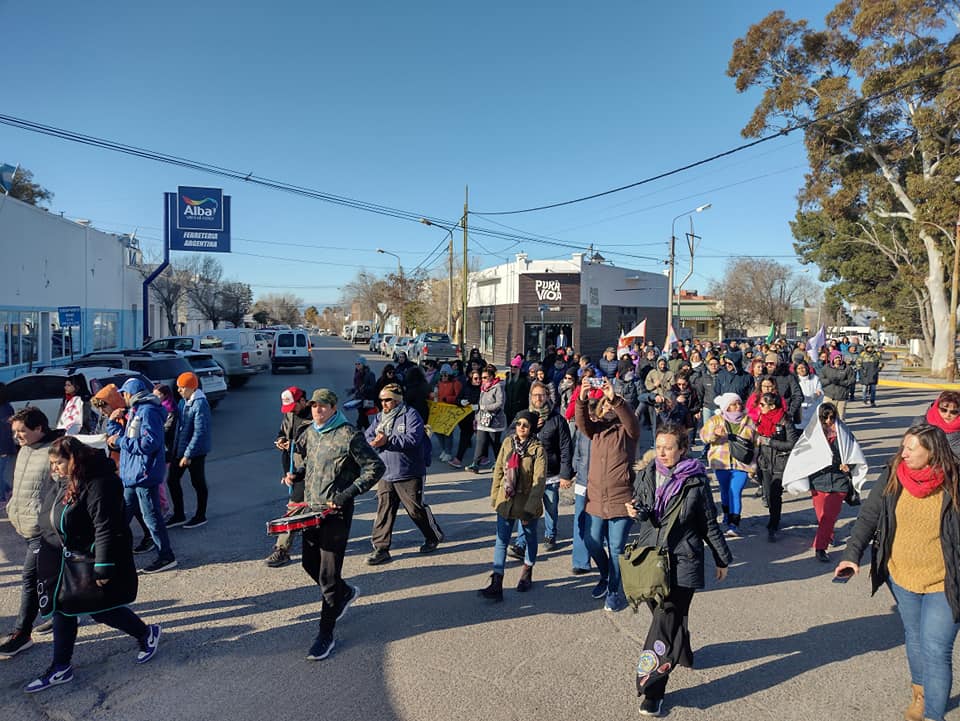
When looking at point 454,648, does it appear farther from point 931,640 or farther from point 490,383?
point 490,383

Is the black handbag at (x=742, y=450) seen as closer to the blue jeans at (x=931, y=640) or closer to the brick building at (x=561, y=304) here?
the blue jeans at (x=931, y=640)

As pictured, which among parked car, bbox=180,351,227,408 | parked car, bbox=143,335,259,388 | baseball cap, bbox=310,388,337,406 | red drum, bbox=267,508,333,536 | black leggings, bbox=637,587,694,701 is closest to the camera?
black leggings, bbox=637,587,694,701

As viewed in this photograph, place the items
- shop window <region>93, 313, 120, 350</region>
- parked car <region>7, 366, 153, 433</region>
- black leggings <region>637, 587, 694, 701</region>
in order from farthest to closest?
shop window <region>93, 313, 120, 350</region>, parked car <region>7, 366, 153, 433</region>, black leggings <region>637, 587, 694, 701</region>

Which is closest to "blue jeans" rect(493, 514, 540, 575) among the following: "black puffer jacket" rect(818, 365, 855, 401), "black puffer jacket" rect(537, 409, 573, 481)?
"black puffer jacket" rect(537, 409, 573, 481)

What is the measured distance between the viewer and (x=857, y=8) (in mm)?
26797

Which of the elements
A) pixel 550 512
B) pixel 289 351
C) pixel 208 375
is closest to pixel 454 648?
pixel 550 512

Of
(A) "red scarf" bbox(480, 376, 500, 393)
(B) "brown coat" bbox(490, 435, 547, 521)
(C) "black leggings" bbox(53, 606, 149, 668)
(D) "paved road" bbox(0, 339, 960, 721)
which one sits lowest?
(D) "paved road" bbox(0, 339, 960, 721)

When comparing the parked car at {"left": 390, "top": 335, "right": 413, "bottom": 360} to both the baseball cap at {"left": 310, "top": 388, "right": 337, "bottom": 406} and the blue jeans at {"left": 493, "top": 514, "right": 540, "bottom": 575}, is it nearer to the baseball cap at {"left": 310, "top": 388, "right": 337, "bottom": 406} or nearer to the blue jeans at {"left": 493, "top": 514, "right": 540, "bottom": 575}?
the blue jeans at {"left": 493, "top": 514, "right": 540, "bottom": 575}

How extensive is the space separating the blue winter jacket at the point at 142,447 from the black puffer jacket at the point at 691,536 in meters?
4.35

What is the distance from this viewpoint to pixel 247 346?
24156 mm

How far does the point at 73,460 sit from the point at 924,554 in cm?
490

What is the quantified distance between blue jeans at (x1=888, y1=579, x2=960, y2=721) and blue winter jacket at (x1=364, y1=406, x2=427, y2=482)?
3888mm

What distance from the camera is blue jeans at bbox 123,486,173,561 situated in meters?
5.82

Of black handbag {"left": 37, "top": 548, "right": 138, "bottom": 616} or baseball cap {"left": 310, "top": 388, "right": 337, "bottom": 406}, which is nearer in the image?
black handbag {"left": 37, "top": 548, "right": 138, "bottom": 616}
